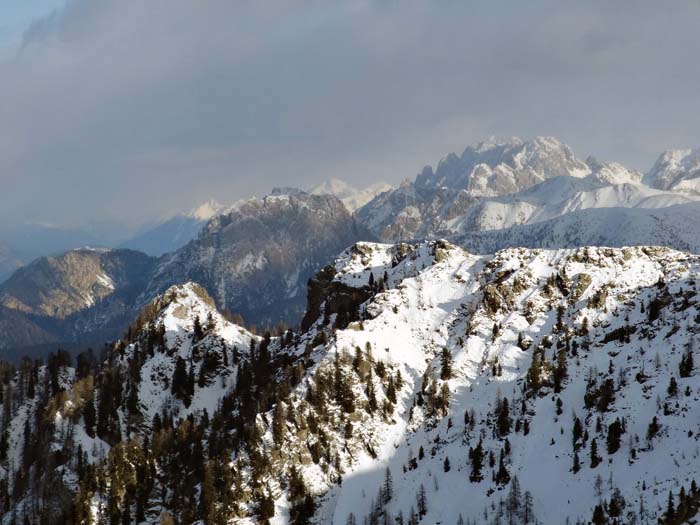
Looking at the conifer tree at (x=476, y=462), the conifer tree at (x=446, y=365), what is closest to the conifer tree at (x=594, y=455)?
→ the conifer tree at (x=476, y=462)

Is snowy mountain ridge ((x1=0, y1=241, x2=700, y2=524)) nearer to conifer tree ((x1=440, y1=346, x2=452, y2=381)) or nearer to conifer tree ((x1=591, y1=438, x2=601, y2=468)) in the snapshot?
conifer tree ((x1=591, y1=438, x2=601, y2=468))

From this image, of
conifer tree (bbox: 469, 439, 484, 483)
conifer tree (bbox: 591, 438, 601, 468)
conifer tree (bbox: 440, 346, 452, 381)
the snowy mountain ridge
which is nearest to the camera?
conifer tree (bbox: 591, 438, 601, 468)

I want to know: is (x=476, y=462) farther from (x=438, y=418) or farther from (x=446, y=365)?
(x=446, y=365)

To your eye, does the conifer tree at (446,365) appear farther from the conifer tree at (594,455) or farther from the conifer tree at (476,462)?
the conifer tree at (594,455)

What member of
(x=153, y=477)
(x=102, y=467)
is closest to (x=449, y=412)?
(x=153, y=477)

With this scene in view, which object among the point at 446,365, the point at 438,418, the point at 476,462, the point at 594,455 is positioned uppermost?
the point at 446,365

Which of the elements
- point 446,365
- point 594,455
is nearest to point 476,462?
point 594,455

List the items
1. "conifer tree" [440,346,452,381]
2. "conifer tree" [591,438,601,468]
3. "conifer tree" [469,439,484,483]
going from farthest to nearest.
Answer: "conifer tree" [440,346,452,381]
"conifer tree" [469,439,484,483]
"conifer tree" [591,438,601,468]

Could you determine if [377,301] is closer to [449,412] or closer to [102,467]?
[449,412]

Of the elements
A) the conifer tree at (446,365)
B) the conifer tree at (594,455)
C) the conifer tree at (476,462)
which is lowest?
the conifer tree at (476,462)

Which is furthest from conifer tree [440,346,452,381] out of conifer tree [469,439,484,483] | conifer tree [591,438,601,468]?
conifer tree [591,438,601,468]

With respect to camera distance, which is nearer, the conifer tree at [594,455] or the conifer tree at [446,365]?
the conifer tree at [594,455]

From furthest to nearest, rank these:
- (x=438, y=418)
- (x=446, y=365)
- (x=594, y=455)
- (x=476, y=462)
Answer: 1. (x=446, y=365)
2. (x=438, y=418)
3. (x=476, y=462)
4. (x=594, y=455)

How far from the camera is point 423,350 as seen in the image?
594ft
